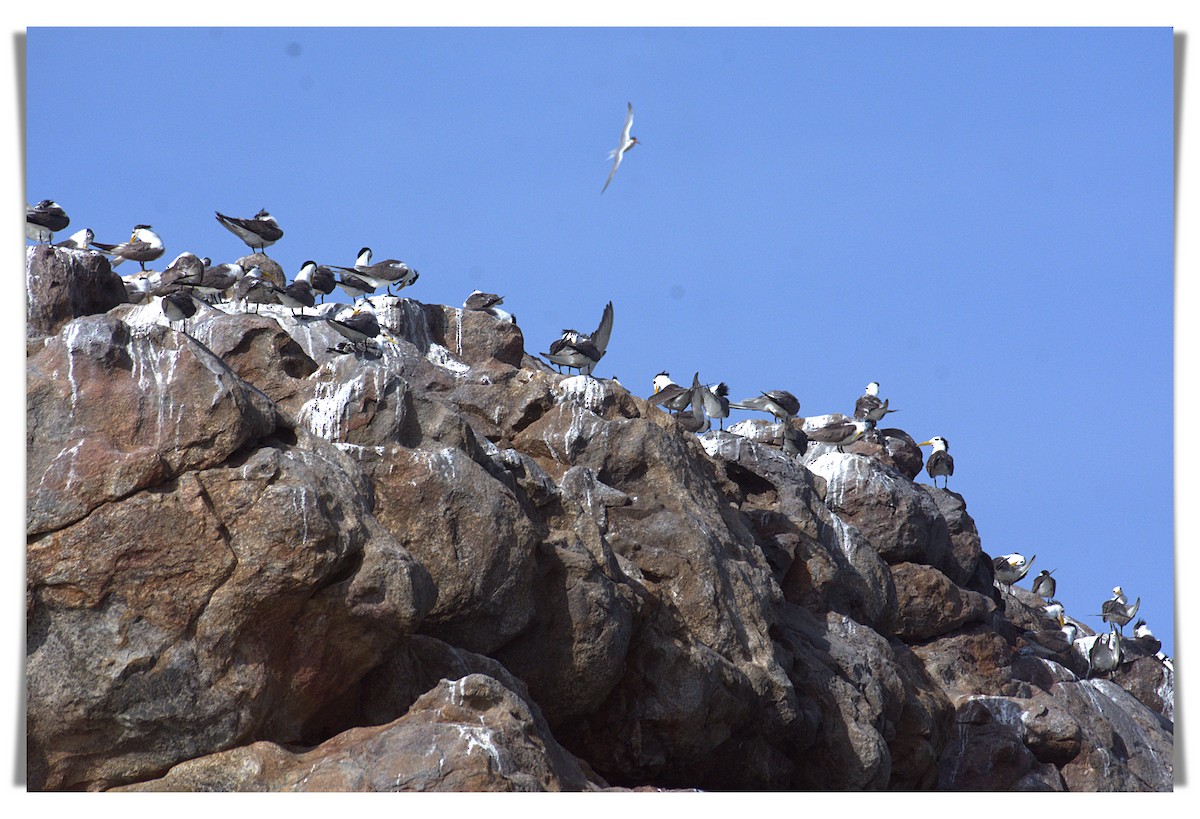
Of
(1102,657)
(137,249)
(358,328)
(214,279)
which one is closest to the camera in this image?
(358,328)

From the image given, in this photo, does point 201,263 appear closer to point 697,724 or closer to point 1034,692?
point 697,724

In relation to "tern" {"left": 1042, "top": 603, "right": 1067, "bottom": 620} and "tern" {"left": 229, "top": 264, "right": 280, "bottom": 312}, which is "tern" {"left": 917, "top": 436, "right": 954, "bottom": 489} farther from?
"tern" {"left": 229, "top": 264, "right": 280, "bottom": 312}

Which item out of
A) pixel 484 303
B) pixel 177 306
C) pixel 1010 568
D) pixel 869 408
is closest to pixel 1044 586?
pixel 1010 568

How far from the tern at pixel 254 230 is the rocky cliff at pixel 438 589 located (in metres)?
2.35

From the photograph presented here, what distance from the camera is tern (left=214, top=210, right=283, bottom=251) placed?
2175 cm

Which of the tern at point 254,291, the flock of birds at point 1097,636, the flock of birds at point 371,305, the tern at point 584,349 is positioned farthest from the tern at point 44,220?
the flock of birds at point 1097,636

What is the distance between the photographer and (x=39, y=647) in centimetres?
1024

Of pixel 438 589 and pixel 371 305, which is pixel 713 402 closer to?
pixel 371 305

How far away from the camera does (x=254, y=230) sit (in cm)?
2175

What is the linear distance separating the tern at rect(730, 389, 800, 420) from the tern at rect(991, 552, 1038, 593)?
10835mm

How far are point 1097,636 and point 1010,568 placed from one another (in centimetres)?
496

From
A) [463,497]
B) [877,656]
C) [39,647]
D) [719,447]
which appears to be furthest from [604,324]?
[39,647]

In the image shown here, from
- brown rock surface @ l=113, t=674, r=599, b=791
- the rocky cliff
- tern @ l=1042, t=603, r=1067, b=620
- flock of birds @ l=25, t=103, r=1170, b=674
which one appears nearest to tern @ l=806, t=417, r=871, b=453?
flock of birds @ l=25, t=103, r=1170, b=674

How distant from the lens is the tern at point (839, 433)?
26047 millimetres
